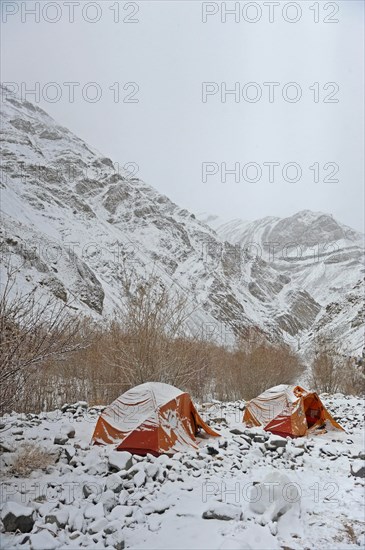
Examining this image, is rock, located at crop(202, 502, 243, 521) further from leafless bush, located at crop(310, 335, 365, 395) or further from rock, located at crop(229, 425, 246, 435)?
leafless bush, located at crop(310, 335, 365, 395)

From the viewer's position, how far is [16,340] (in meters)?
6.14

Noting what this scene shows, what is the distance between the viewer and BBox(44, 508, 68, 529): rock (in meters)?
5.46

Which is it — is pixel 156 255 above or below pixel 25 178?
below

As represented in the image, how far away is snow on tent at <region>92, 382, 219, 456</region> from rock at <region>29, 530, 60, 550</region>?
11.1 feet

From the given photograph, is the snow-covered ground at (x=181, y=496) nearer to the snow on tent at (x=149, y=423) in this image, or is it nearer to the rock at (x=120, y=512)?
the rock at (x=120, y=512)

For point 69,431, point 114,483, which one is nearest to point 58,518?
point 114,483

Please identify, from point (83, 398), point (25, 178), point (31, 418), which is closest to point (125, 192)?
point (25, 178)

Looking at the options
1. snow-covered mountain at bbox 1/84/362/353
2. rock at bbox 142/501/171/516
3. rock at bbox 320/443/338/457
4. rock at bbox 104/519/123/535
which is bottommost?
rock at bbox 320/443/338/457

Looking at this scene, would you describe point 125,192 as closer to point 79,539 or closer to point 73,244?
point 73,244

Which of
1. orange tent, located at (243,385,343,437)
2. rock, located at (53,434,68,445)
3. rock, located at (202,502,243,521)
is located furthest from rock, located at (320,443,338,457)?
rock, located at (53,434,68,445)

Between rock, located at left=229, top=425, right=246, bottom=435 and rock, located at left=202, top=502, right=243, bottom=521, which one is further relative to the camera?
rock, located at left=229, top=425, right=246, bottom=435

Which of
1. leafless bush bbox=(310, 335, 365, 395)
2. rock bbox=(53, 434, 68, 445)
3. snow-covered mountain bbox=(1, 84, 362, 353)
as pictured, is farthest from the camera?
snow-covered mountain bbox=(1, 84, 362, 353)

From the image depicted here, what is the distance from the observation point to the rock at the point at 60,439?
27.4ft

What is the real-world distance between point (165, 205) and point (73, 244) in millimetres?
85516
